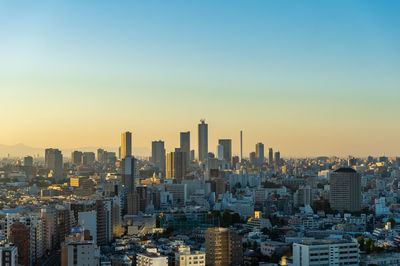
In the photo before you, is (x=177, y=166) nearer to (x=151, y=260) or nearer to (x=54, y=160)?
(x=54, y=160)

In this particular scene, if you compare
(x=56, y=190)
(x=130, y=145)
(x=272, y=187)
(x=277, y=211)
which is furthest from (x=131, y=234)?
(x=130, y=145)

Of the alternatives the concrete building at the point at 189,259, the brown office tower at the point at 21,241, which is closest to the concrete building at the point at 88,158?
the brown office tower at the point at 21,241

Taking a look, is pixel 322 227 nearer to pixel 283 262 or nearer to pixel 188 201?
pixel 283 262

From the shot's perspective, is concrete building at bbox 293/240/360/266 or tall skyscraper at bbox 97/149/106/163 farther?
tall skyscraper at bbox 97/149/106/163

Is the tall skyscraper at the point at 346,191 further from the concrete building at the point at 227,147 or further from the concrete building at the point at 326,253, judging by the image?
the concrete building at the point at 227,147

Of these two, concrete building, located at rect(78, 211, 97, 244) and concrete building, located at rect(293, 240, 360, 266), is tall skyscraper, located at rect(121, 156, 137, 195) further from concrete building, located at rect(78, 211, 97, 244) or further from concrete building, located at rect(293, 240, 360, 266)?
concrete building, located at rect(293, 240, 360, 266)

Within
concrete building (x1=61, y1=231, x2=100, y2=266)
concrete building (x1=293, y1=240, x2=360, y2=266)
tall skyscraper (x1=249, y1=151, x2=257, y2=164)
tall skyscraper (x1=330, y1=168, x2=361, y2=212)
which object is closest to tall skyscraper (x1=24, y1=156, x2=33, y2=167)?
tall skyscraper (x1=330, y1=168, x2=361, y2=212)
